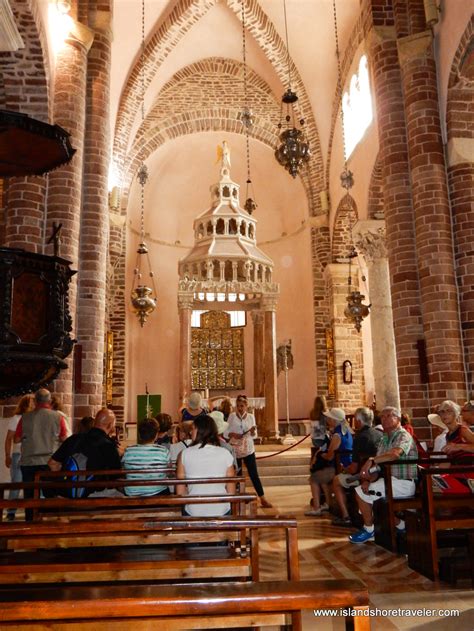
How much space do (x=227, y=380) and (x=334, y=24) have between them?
10.9 metres

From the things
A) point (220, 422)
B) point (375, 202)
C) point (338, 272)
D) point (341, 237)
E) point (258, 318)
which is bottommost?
point (220, 422)

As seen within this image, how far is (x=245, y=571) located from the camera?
9.23 feet

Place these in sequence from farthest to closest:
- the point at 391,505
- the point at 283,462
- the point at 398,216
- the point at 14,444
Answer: the point at 283,462 < the point at 398,216 < the point at 14,444 < the point at 391,505

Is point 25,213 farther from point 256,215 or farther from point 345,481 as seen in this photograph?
point 256,215

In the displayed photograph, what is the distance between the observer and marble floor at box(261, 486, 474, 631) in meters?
3.31

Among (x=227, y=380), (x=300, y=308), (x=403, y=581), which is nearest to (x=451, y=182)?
(x=403, y=581)

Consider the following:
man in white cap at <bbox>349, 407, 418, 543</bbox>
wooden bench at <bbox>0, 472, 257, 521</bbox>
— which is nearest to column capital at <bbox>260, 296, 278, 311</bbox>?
man in white cap at <bbox>349, 407, 418, 543</bbox>

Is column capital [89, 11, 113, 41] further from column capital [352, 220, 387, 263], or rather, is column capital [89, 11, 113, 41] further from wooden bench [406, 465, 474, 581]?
wooden bench [406, 465, 474, 581]

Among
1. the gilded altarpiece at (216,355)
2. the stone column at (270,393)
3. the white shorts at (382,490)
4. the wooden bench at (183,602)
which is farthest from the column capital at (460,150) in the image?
the gilded altarpiece at (216,355)

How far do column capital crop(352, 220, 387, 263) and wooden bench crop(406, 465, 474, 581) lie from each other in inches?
372

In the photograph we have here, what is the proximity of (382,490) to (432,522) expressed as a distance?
50.2 inches

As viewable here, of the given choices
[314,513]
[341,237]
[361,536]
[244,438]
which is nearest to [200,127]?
[341,237]

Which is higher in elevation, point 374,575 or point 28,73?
point 28,73

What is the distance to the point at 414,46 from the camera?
34.4 feet
